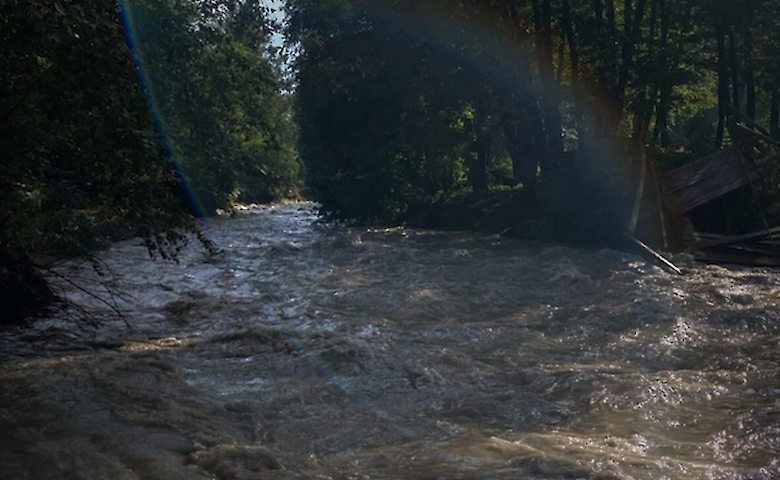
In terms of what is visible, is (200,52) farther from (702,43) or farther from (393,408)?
(702,43)

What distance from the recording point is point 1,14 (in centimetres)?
611

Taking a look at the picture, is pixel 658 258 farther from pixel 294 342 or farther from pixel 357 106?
pixel 357 106

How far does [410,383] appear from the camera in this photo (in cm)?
892

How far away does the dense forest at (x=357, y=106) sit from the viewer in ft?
23.5

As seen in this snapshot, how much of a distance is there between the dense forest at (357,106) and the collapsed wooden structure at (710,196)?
0.62 m

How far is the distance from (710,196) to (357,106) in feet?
48.6

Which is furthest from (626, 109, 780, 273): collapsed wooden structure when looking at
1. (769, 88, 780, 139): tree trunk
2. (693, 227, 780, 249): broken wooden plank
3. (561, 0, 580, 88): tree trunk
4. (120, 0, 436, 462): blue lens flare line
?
(120, 0, 436, 462): blue lens flare line

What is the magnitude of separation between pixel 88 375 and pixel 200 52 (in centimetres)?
928

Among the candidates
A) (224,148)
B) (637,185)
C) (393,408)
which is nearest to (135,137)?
(393,408)

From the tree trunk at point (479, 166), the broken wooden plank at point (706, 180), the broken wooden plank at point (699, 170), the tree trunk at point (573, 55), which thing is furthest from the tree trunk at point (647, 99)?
the tree trunk at point (479, 166)

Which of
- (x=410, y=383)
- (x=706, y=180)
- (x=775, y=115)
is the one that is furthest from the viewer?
(x=775, y=115)

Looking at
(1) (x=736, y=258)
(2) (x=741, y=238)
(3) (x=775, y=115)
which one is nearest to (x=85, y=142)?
(1) (x=736, y=258)

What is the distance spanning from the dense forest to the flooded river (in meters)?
1.60

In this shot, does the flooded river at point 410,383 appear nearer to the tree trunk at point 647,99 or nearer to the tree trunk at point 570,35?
the tree trunk at point 647,99
